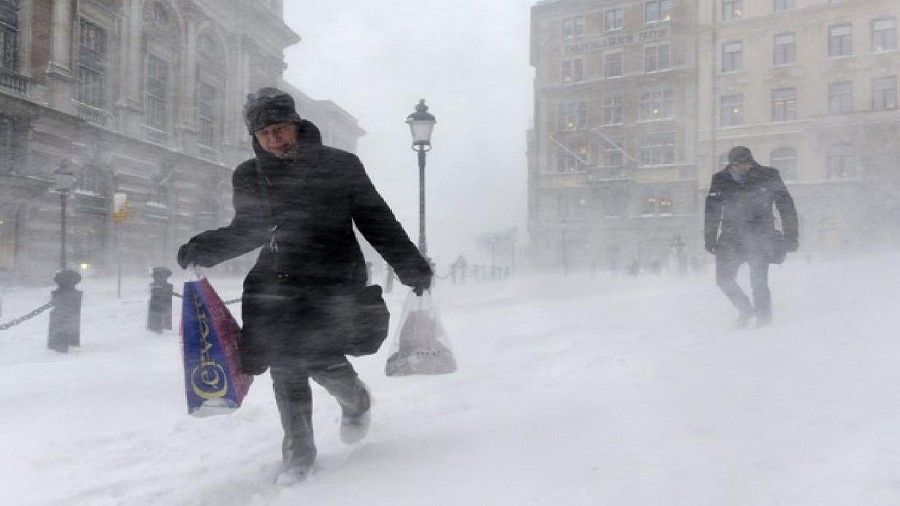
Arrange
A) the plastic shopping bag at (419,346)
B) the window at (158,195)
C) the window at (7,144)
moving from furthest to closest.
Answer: the window at (158,195) < the window at (7,144) < the plastic shopping bag at (419,346)

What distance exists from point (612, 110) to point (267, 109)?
43.2 metres

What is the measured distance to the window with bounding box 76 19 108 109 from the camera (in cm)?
2248

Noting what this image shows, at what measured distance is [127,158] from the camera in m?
23.8

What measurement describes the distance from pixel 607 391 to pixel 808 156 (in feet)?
121

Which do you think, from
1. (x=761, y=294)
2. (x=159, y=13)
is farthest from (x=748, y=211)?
(x=159, y=13)

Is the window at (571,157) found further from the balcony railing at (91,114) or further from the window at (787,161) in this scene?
the balcony railing at (91,114)

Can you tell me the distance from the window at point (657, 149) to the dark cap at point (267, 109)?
135 feet

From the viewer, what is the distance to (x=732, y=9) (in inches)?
1469

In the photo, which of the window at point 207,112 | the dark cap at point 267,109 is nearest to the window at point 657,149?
the window at point 207,112

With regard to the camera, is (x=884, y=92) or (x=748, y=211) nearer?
(x=748, y=211)

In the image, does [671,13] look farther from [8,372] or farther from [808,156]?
[8,372]

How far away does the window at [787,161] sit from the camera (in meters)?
35.1

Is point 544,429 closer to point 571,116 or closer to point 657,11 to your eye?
point 571,116

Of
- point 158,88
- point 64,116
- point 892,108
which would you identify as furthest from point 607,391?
point 892,108
